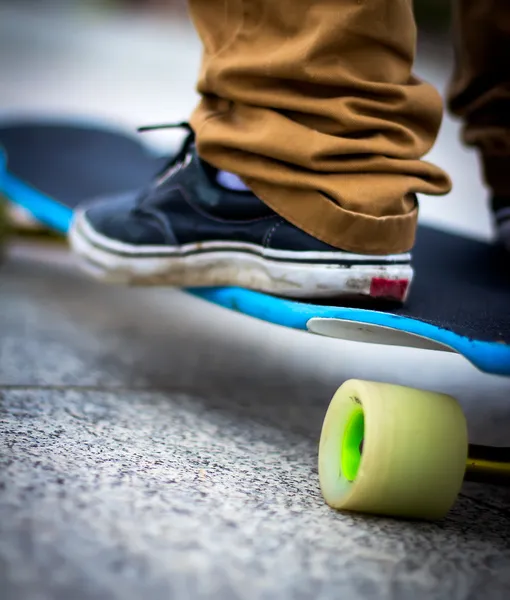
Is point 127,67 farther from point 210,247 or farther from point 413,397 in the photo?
point 413,397

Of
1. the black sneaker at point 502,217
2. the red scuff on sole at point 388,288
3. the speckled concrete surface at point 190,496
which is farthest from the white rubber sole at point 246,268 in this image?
the black sneaker at point 502,217

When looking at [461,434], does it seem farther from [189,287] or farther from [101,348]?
[101,348]

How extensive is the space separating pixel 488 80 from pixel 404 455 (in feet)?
3.68

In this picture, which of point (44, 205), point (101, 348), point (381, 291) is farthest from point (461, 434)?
point (44, 205)

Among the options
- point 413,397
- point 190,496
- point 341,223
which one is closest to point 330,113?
point 341,223

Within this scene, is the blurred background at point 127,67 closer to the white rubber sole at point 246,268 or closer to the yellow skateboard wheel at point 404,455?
the white rubber sole at point 246,268

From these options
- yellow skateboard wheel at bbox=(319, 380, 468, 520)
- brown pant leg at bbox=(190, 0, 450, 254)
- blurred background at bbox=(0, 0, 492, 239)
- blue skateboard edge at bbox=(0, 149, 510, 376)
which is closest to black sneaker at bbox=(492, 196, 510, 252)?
brown pant leg at bbox=(190, 0, 450, 254)

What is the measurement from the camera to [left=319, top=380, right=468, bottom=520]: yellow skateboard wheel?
80 cm

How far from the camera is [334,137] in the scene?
1.05 metres

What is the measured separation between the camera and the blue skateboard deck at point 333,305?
951 millimetres

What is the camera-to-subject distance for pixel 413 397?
83 centimetres

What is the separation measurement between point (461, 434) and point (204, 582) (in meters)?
0.35

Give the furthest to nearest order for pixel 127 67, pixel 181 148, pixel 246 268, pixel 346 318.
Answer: pixel 127 67, pixel 181 148, pixel 246 268, pixel 346 318

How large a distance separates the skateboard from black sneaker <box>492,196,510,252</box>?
3.6 inches
